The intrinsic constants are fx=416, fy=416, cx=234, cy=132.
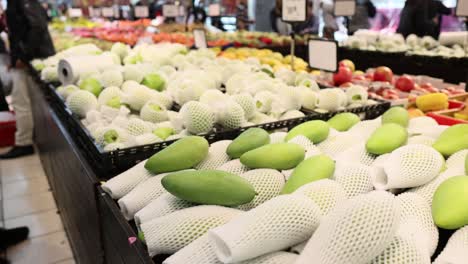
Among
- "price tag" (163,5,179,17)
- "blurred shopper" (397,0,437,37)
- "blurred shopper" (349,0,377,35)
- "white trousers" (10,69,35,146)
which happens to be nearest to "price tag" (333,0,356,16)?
"blurred shopper" (397,0,437,37)

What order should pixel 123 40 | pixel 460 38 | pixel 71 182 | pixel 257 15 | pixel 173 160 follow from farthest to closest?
pixel 257 15 < pixel 123 40 < pixel 460 38 < pixel 71 182 < pixel 173 160

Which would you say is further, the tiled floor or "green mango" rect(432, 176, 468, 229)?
the tiled floor

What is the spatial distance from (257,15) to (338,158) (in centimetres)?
1037

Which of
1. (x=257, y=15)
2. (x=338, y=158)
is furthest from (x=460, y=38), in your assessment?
(x=257, y=15)

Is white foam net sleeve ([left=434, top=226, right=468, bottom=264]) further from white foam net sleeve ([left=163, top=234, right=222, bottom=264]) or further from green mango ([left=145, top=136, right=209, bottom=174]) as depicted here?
green mango ([left=145, top=136, right=209, bottom=174])

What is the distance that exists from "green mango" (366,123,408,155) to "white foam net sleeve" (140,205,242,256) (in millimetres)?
510

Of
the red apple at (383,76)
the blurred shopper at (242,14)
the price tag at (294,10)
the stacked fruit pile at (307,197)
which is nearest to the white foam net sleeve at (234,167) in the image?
the stacked fruit pile at (307,197)

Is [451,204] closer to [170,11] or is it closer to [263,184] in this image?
[263,184]

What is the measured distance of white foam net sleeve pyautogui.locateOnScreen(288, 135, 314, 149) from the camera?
136 centimetres

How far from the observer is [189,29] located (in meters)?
7.07

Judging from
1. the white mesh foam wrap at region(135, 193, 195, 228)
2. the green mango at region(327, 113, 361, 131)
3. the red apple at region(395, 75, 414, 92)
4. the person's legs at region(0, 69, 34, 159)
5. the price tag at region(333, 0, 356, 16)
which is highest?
the price tag at region(333, 0, 356, 16)

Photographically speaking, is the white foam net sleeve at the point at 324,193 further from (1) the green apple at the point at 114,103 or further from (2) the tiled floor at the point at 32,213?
(2) the tiled floor at the point at 32,213

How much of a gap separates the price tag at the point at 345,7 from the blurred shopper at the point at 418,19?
127 centimetres

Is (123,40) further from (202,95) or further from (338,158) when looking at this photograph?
(338,158)
